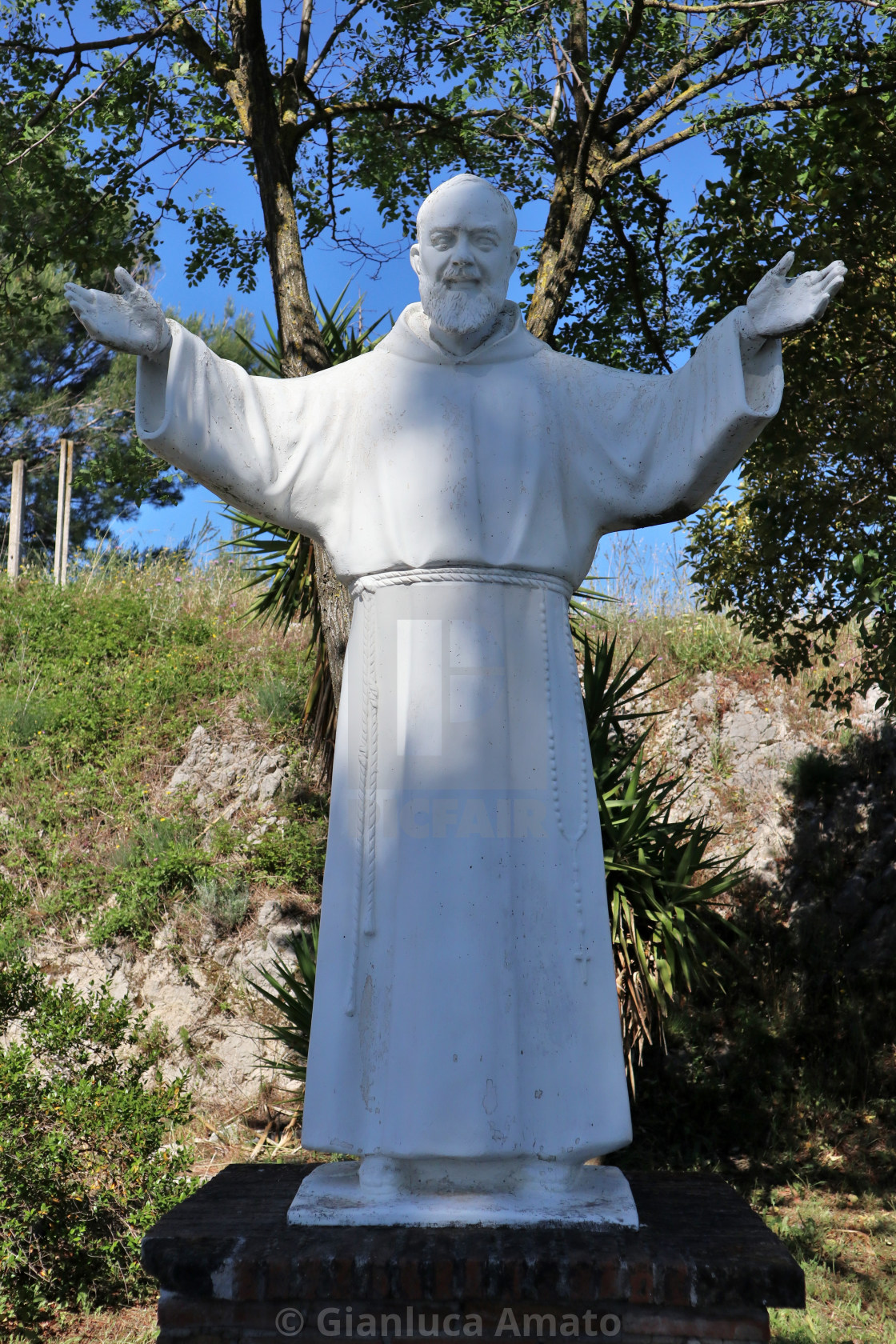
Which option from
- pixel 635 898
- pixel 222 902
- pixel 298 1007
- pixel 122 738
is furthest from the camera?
pixel 122 738

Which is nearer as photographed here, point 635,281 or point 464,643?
point 464,643

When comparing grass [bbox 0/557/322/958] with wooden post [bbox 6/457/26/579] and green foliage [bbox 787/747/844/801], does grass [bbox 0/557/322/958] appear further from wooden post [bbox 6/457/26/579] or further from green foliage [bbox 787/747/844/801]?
green foliage [bbox 787/747/844/801]

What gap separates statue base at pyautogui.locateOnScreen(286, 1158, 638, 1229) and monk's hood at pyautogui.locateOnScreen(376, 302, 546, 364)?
1741mm

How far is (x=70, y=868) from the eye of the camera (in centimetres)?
756

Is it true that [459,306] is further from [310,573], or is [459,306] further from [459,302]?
[310,573]

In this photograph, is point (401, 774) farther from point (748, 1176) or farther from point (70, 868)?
point (70, 868)

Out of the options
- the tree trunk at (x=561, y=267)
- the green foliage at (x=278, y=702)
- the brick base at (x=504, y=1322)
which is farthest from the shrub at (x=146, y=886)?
the brick base at (x=504, y=1322)

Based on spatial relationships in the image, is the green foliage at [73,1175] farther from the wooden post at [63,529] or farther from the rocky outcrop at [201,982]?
the wooden post at [63,529]

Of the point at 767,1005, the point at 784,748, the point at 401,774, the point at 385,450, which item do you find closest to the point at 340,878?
the point at 401,774

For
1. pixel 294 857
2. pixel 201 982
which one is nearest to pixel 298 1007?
pixel 201 982

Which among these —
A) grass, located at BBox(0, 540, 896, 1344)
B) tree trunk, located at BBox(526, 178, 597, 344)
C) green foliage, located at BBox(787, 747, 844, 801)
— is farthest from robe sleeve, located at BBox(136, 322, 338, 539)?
green foliage, located at BBox(787, 747, 844, 801)

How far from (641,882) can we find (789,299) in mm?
3746

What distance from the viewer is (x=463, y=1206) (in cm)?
222

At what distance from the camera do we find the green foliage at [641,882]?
18.0 feet
